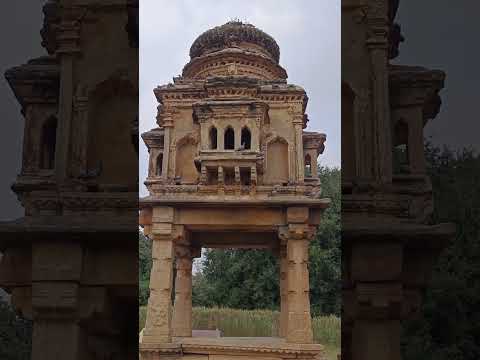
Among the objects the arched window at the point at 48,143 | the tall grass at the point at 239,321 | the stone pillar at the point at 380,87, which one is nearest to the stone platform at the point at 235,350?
the tall grass at the point at 239,321

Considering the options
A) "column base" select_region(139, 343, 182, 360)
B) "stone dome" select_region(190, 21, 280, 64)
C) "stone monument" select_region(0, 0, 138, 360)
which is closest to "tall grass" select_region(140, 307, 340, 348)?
"column base" select_region(139, 343, 182, 360)

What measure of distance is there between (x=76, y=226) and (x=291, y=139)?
4.73 metres

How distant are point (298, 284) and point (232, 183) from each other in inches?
62.9

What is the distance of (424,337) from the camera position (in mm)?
3689

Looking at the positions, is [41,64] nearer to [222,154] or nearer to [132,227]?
[132,227]

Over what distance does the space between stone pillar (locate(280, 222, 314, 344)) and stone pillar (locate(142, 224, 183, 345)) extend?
1.18 metres

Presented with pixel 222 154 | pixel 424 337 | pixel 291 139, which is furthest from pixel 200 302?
pixel 424 337

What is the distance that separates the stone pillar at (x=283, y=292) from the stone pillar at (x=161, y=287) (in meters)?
1.20

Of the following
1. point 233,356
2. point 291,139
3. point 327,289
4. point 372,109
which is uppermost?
point 291,139

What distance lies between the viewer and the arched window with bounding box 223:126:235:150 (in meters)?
7.14

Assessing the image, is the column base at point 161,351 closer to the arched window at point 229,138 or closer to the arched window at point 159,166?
the arched window at point 159,166

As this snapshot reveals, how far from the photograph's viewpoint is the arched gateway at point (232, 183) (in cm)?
544

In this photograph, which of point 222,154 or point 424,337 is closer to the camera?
point 424,337

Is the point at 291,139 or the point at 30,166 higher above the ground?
the point at 291,139
